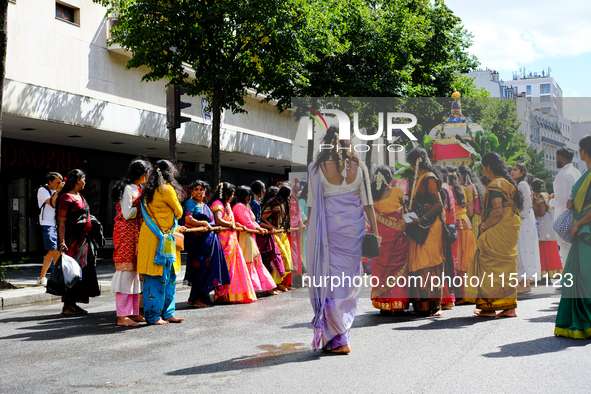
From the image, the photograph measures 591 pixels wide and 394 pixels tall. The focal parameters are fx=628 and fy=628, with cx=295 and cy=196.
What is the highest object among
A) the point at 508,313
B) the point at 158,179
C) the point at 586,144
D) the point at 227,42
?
the point at 227,42

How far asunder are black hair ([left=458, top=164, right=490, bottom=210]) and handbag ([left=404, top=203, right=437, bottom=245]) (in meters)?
1.46

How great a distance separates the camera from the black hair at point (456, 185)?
8.63 metres

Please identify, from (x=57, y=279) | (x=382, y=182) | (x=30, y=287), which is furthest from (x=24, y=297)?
(x=382, y=182)

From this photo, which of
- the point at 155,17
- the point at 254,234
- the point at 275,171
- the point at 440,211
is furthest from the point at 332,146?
the point at 275,171

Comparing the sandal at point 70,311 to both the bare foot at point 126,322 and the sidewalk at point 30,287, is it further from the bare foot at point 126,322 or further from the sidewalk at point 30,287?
the sidewalk at point 30,287

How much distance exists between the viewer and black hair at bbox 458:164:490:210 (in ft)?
29.2

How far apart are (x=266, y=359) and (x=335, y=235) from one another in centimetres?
124

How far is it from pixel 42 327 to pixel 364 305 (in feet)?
13.5

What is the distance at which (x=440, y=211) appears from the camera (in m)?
7.71

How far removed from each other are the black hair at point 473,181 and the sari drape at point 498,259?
1124 mm

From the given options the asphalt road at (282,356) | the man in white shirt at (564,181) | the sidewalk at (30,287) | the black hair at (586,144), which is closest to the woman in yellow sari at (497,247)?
the asphalt road at (282,356)

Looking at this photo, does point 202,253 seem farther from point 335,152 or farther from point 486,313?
point 486,313

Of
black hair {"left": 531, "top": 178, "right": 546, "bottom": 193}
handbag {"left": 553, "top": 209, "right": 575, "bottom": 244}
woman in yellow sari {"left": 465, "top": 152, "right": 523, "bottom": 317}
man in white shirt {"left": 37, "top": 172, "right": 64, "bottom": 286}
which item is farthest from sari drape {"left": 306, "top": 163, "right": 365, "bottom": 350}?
black hair {"left": 531, "top": 178, "right": 546, "bottom": 193}

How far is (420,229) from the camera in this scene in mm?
7676
